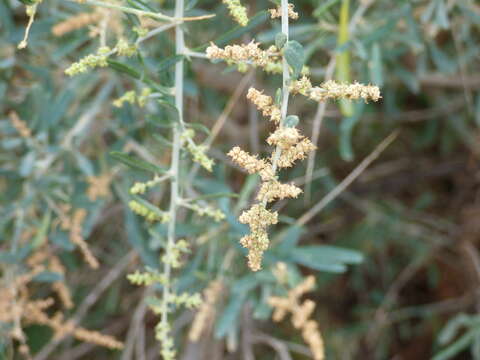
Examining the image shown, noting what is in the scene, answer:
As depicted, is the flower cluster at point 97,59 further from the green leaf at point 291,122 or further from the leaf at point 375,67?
the leaf at point 375,67

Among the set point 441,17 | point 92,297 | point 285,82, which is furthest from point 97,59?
point 92,297

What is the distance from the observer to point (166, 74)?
95 cm

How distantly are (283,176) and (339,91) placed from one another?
150 cm

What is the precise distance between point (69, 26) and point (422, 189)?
1681 millimetres

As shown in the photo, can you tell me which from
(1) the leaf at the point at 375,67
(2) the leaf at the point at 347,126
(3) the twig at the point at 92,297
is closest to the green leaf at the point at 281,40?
(1) the leaf at the point at 375,67

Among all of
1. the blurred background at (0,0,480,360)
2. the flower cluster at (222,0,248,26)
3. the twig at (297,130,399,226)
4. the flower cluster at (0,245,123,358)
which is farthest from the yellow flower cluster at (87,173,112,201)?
the flower cluster at (222,0,248,26)

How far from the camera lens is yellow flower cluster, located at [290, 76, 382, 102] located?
1.97 ft

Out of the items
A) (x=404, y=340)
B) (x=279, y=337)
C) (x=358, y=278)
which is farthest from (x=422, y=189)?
(x=279, y=337)

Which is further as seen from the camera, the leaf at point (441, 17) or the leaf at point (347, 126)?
the leaf at point (347, 126)

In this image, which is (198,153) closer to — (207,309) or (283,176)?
(207,309)

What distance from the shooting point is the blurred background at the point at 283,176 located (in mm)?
1452

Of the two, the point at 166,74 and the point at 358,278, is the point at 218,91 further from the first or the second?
the point at 166,74

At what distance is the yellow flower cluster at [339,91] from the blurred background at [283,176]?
218 millimetres

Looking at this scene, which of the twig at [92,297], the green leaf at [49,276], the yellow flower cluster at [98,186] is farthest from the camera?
the twig at [92,297]
